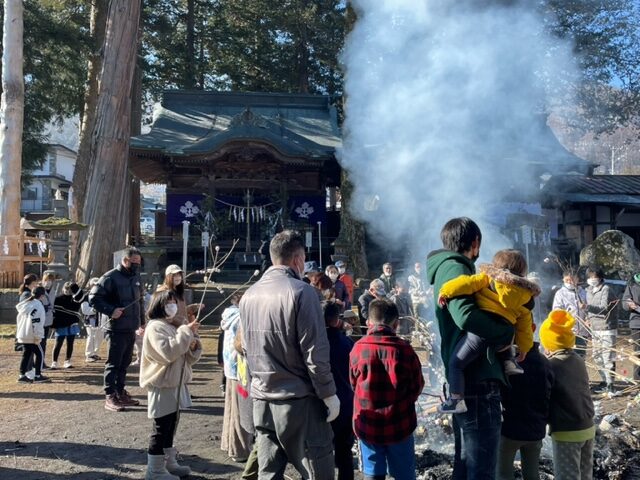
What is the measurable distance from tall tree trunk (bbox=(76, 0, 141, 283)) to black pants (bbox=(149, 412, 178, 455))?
1023 cm

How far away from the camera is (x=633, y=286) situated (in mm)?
7426

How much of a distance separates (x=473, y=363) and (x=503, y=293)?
0.39 metres

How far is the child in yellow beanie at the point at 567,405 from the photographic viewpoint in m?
3.26

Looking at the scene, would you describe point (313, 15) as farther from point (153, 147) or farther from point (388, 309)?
point (388, 309)

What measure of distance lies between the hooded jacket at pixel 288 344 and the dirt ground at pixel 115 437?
1.70 m

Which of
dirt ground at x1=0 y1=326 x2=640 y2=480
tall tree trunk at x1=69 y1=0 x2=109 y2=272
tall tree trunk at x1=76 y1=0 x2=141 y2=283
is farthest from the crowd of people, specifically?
tall tree trunk at x1=69 y1=0 x2=109 y2=272

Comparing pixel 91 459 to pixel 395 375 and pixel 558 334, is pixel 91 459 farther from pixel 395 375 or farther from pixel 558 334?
pixel 558 334

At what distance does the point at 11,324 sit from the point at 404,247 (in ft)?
31.5

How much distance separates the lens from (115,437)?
512cm

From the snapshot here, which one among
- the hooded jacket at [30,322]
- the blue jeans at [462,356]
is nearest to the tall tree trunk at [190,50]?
the hooded jacket at [30,322]

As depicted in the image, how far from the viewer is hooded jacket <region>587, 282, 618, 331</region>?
24.2 ft

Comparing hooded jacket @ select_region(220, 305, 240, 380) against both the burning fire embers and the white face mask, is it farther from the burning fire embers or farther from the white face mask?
the burning fire embers

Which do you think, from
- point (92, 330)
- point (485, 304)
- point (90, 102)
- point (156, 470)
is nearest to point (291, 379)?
point (485, 304)

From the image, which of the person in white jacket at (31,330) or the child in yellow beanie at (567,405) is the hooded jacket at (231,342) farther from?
the person in white jacket at (31,330)
